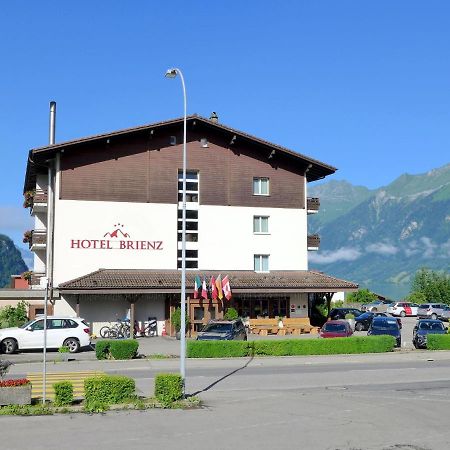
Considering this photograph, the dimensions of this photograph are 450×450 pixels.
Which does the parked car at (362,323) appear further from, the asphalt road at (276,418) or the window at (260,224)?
the asphalt road at (276,418)

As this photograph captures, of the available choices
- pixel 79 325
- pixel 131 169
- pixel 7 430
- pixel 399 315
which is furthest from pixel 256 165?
pixel 7 430

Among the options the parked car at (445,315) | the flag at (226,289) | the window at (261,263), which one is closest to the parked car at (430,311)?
the parked car at (445,315)

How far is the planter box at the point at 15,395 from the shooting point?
1778 cm

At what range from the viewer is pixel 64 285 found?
145 ft

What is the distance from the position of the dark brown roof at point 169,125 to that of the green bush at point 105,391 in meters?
31.1

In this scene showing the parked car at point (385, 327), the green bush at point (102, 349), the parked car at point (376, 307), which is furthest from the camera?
the parked car at point (376, 307)

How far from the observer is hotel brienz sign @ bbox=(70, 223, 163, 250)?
47750 millimetres

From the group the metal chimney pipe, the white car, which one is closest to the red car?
the white car

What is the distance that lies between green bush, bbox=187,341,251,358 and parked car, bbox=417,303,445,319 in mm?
41821

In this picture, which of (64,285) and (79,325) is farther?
(64,285)

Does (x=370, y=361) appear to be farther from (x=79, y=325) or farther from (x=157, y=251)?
(x=157, y=251)

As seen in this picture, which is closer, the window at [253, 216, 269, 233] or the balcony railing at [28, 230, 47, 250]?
the balcony railing at [28, 230, 47, 250]

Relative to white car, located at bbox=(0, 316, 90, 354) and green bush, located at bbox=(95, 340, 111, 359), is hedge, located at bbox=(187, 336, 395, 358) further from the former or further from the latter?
white car, located at bbox=(0, 316, 90, 354)

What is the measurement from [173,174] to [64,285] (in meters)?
11.9
